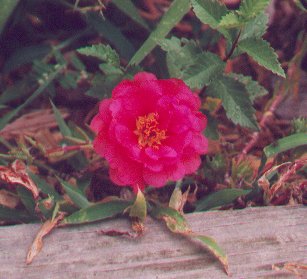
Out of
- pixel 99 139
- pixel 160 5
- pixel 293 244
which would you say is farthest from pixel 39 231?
pixel 160 5

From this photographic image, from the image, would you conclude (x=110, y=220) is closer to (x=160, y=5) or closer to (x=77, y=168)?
(x=77, y=168)

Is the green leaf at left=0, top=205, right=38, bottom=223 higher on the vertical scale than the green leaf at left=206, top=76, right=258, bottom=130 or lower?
lower

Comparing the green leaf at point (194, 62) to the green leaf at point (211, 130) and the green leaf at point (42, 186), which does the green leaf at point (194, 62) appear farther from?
the green leaf at point (42, 186)

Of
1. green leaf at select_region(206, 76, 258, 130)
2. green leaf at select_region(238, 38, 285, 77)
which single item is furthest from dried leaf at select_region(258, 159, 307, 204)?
green leaf at select_region(238, 38, 285, 77)

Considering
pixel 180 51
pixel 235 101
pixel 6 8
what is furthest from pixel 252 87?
pixel 6 8

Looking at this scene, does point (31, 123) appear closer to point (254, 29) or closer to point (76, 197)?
point (76, 197)

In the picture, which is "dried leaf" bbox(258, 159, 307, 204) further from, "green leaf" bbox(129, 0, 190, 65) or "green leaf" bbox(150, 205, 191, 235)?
"green leaf" bbox(129, 0, 190, 65)
